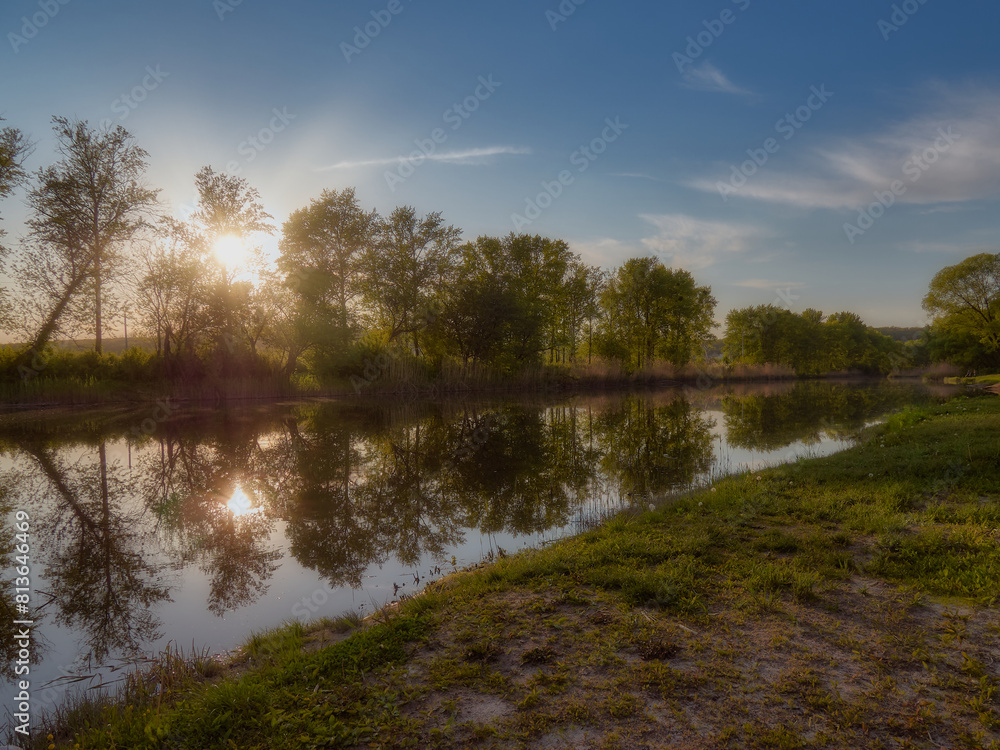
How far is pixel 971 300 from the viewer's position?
4744 cm

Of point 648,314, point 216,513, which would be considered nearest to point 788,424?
point 216,513

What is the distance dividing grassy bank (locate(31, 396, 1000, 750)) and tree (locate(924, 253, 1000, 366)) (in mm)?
57395

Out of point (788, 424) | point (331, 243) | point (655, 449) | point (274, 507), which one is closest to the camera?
point (274, 507)

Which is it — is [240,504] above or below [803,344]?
below

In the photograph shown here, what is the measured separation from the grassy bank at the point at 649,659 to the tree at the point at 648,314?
163ft

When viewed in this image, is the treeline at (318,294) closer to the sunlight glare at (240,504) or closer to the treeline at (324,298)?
the treeline at (324,298)

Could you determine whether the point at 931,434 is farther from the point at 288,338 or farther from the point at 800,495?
the point at 288,338

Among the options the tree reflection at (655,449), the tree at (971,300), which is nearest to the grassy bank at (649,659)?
the tree reflection at (655,449)

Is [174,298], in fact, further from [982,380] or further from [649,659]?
[982,380]

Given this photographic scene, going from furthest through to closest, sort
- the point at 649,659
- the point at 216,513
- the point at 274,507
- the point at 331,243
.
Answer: the point at 331,243
the point at 274,507
the point at 216,513
the point at 649,659

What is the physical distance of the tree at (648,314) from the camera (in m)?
54.7

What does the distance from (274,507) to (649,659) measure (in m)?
7.29

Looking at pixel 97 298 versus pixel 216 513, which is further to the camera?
pixel 97 298

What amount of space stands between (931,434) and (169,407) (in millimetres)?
30481
